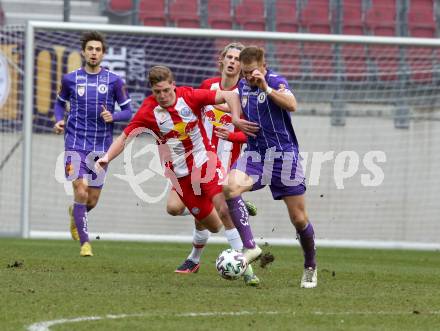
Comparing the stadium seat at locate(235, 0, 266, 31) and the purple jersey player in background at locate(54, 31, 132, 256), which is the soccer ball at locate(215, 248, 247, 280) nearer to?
the purple jersey player in background at locate(54, 31, 132, 256)

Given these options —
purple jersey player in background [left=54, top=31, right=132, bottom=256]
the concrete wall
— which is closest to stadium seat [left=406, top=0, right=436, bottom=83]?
the concrete wall

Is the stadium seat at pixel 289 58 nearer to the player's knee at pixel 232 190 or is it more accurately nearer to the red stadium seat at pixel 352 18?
the red stadium seat at pixel 352 18

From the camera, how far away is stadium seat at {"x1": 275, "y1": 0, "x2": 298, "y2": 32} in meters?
18.1

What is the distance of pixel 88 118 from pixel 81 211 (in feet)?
3.35

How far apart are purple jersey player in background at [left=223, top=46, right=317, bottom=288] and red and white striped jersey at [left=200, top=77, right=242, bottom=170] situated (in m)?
1.62

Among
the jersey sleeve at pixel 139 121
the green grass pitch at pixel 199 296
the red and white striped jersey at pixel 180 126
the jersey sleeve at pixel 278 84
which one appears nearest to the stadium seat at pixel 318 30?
the green grass pitch at pixel 199 296

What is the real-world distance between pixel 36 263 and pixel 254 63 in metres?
3.32

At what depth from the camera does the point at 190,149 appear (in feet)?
28.2

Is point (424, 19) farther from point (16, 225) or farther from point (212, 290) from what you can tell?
point (212, 290)

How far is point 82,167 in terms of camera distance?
1078 centimetres

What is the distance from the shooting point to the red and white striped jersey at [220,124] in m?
9.63

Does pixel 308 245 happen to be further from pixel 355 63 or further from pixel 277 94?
pixel 355 63

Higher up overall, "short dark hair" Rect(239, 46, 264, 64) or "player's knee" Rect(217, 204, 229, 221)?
"short dark hair" Rect(239, 46, 264, 64)

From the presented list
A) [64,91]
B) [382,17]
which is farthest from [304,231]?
[382,17]
